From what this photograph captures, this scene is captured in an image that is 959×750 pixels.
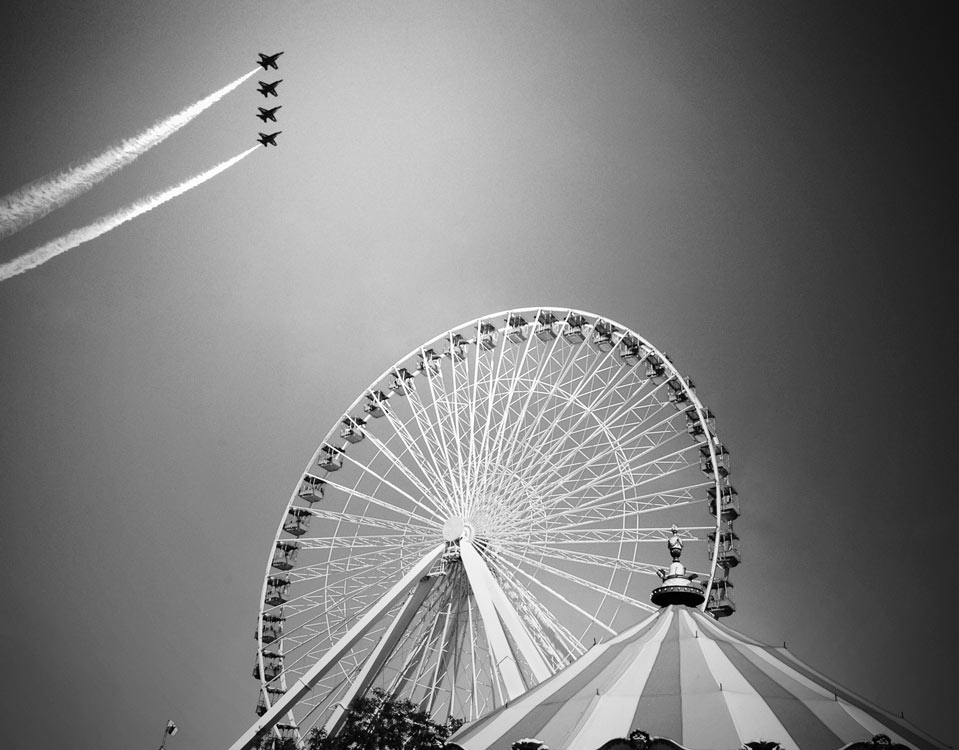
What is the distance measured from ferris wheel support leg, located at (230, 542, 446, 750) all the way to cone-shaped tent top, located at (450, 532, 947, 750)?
1107cm

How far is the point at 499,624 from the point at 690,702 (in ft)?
35.9

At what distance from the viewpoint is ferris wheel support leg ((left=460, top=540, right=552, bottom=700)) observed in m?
23.4

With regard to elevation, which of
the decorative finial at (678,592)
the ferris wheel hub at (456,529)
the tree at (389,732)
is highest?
the ferris wheel hub at (456,529)

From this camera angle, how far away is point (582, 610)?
81.6 feet

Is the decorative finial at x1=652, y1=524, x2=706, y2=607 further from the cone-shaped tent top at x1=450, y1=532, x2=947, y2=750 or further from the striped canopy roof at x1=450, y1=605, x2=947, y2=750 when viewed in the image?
the striped canopy roof at x1=450, y1=605, x2=947, y2=750

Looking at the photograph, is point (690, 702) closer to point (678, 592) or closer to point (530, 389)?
point (678, 592)

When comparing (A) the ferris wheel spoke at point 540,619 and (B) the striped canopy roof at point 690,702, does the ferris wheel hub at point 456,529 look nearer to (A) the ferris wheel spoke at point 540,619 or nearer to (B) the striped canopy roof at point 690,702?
(A) the ferris wheel spoke at point 540,619

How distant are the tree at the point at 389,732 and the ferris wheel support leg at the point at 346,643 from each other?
4090 mm

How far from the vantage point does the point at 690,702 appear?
47.5 feet

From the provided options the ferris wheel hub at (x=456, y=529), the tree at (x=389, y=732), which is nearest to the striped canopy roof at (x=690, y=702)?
the tree at (x=389, y=732)

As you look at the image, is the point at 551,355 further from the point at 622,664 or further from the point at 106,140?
the point at 106,140

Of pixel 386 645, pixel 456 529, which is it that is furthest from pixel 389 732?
pixel 456 529

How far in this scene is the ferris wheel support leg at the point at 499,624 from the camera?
23.4m

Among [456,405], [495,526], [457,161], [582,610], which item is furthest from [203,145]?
[582,610]
